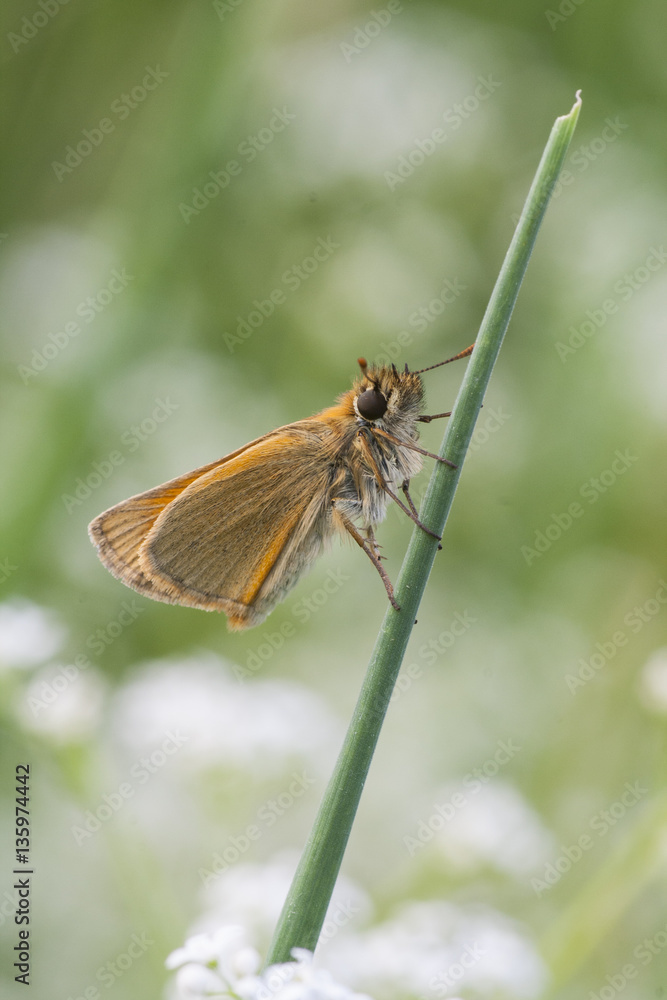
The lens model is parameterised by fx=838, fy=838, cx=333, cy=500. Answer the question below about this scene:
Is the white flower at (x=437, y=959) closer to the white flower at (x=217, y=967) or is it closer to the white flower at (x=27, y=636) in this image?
the white flower at (x=217, y=967)

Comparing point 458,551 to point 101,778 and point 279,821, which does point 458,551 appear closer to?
point 279,821

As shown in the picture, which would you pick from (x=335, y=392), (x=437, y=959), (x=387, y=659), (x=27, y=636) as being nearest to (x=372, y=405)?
(x=387, y=659)

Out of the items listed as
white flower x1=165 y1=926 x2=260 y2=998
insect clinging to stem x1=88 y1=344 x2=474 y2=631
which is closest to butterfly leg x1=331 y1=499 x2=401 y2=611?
insect clinging to stem x1=88 y1=344 x2=474 y2=631

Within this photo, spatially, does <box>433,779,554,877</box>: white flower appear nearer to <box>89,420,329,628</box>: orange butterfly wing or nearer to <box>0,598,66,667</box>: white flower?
<box>89,420,329,628</box>: orange butterfly wing

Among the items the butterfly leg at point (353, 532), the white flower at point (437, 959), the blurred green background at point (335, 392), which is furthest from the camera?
the blurred green background at point (335, 392)

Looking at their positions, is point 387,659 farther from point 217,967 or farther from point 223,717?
point 223,717

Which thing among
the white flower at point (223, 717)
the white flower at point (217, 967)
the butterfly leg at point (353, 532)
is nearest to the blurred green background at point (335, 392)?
the white flower at point (223, 717)
